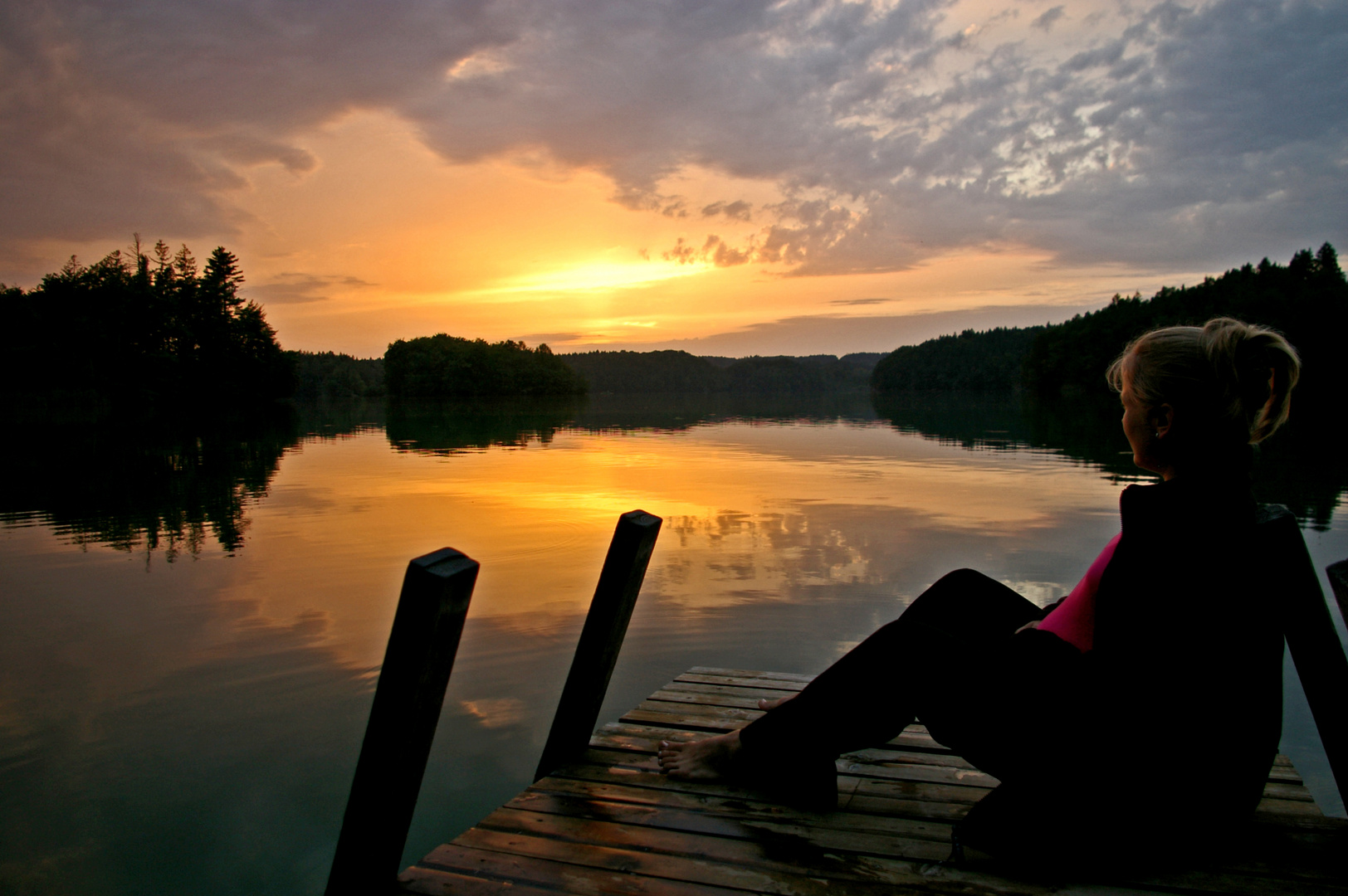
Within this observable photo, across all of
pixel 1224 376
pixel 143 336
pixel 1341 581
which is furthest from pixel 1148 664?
pixel 143 336

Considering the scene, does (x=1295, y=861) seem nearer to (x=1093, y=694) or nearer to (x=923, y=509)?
(x=1093, y=694)

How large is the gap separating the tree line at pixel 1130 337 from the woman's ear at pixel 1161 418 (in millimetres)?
12299

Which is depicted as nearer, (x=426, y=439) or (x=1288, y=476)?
(x=1288, y=476)

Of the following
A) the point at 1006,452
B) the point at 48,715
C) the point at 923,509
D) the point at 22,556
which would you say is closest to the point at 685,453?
the point at 1006,452

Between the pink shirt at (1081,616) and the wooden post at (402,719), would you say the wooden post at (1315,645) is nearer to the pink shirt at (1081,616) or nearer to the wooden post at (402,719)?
the pink shirt at (1081,616)

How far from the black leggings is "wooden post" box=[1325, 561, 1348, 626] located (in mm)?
940

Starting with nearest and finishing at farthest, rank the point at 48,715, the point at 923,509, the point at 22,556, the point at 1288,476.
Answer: the point at 48,715 < the point at 22,556 < the point at 923,509 < the point at 1288,476

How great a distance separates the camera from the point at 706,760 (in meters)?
3.05

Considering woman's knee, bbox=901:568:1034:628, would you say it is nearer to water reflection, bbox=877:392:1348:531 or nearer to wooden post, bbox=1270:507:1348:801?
wooden post, bbox=1270:507:1348:801

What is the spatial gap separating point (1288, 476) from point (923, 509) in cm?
913

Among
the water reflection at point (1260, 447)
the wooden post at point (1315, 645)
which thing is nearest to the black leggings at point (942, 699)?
the wooden post at point (1315, 645)

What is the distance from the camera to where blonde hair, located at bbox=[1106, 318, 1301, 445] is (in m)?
2.14

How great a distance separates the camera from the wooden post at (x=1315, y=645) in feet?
8.08

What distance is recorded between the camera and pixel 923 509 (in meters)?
13.4
